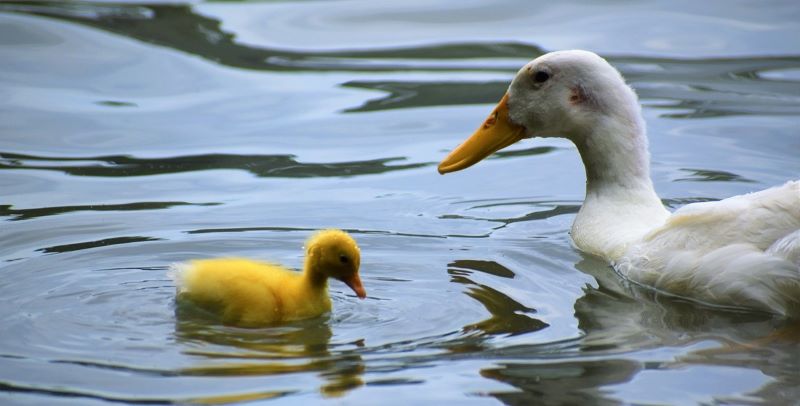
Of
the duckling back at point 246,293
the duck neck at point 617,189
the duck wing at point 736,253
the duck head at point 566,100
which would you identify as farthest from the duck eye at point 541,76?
the duckling back at point 246,293

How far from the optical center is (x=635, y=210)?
24.3ft

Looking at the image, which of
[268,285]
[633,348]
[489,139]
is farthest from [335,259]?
[489,139]

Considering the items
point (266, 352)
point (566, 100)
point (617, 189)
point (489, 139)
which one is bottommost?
point (266, 352)

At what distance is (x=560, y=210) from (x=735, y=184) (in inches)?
48.5

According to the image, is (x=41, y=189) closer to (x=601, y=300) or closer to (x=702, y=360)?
(x=601, y=300)

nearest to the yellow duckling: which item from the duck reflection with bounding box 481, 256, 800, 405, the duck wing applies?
the duck reflection with bounding box 481, 256, 800, 405

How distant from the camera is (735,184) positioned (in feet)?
28.9

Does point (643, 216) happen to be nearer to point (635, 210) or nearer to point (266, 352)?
point (635, 210)

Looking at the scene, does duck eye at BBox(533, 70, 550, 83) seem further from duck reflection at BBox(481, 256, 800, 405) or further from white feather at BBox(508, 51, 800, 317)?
duck reflection at BBox(481, 256, 800, 405)

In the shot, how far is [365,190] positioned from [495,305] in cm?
253

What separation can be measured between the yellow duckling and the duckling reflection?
0.62m

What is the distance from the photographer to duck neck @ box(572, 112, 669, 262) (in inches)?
290

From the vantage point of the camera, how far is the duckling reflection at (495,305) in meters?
6.14

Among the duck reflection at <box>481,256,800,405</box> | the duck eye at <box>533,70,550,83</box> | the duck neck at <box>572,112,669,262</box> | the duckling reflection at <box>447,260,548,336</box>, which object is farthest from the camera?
the duck eye at <box>533,70,550,83</box>
